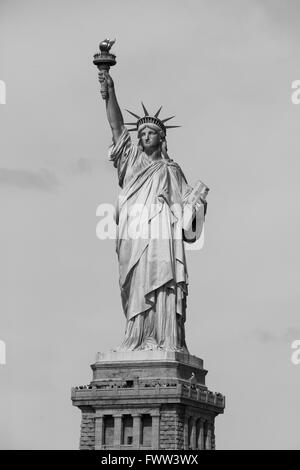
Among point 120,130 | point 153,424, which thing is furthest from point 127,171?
point 153,424

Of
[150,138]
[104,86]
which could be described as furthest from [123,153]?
[104,86]

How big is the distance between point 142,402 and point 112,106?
10.9 meters

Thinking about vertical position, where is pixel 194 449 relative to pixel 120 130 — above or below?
below

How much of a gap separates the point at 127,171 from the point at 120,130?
149 cm

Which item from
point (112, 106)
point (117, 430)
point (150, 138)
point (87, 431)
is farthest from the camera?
point (150, 138)

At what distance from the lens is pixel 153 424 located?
431 ft

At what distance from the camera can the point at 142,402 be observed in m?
131

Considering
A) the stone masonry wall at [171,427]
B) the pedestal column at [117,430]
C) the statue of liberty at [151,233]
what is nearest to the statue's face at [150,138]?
the statue of liberty at [151,233]

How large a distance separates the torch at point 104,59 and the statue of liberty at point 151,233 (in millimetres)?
108

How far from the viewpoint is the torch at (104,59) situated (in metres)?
134

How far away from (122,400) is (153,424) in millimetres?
1413

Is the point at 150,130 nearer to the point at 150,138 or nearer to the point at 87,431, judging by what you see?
the point at 150,138

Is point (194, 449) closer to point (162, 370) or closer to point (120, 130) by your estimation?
point (162, 370)

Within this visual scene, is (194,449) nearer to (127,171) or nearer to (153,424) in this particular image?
(153,424)
